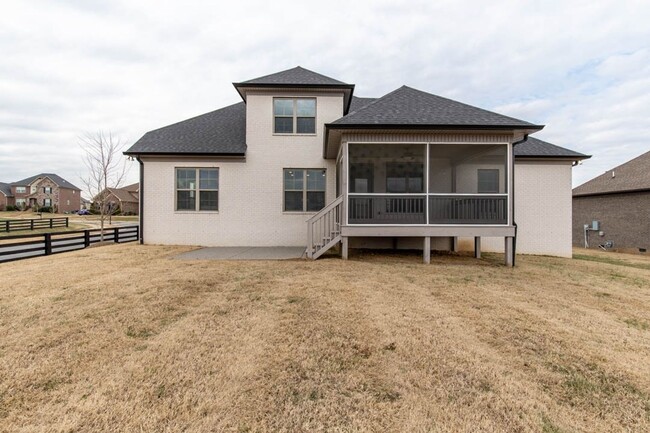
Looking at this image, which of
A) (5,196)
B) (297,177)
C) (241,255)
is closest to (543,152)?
(297,177)

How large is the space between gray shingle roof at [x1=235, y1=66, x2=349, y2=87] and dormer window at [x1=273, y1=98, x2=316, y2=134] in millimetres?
618

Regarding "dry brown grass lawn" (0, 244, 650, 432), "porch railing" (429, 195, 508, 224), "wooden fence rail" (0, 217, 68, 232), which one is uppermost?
"porch railing" (429, 195, 508, 224)

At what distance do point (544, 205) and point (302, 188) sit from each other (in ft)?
31.3

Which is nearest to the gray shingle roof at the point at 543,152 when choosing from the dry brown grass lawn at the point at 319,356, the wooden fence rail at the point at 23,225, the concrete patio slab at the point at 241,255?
the dry brown grass lawn at the point at 319,356

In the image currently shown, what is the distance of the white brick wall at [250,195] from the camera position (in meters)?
11.7

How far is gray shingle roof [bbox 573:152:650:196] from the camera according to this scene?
18047mm

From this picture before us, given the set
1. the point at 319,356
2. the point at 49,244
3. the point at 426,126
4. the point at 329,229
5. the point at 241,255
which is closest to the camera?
the point at 319,356

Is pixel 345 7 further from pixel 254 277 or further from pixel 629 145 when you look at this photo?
pixel 629 145

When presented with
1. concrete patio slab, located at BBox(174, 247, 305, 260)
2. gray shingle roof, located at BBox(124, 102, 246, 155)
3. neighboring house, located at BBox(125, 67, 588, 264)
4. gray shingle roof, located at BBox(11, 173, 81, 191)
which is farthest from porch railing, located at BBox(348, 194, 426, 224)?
gray shingle roof, located at BBox(11, 173, 81, 191)

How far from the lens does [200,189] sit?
39.0 feet

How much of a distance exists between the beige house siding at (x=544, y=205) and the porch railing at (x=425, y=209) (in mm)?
3294

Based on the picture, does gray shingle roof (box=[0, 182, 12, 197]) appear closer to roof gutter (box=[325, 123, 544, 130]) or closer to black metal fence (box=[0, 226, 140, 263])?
black metal fence (box=[0, 226, 140, 263])

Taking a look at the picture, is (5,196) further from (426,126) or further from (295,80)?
(426,126)

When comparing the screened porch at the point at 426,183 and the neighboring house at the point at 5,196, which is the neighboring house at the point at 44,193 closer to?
the neighboring house at the point at 5,196
